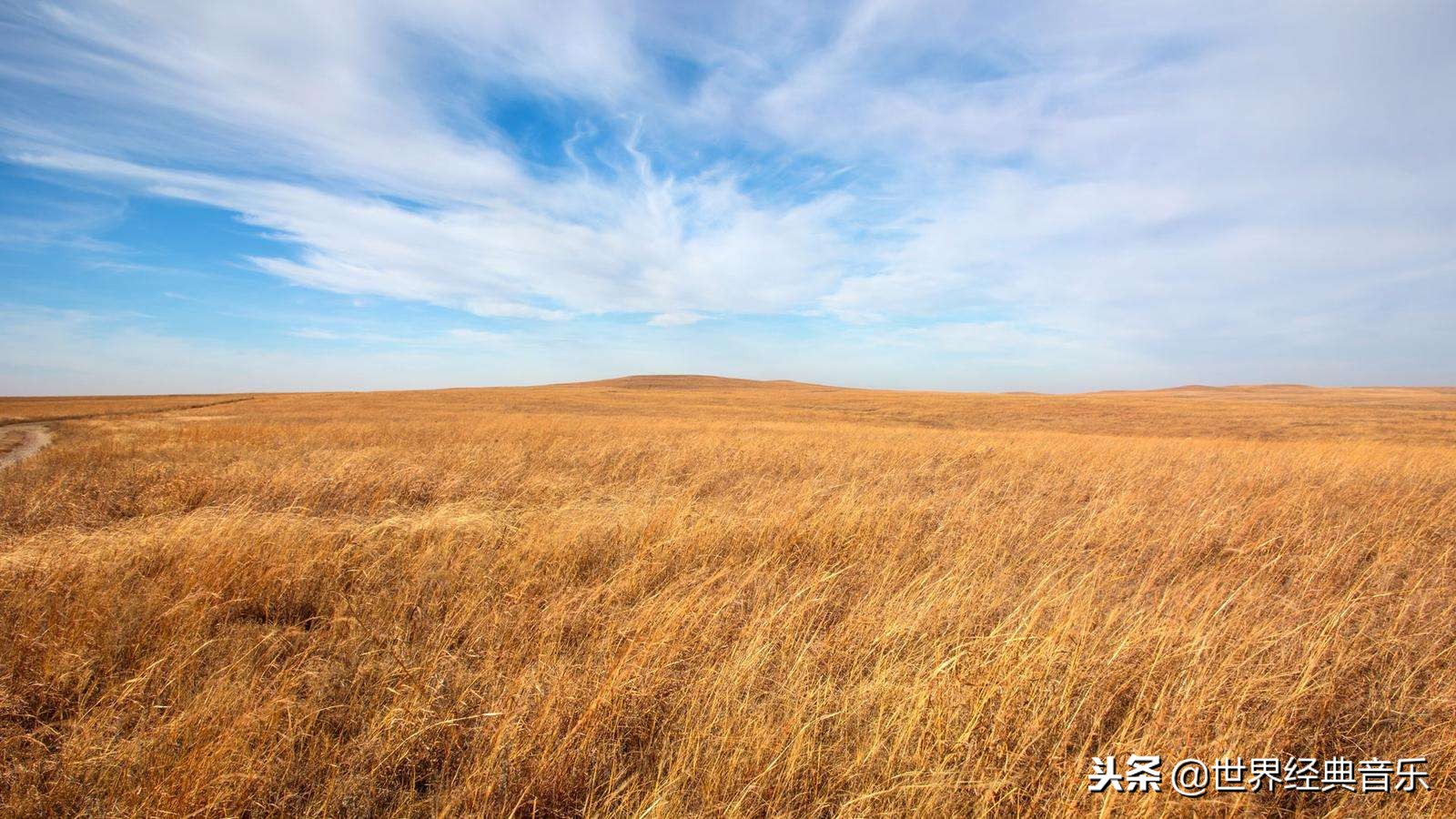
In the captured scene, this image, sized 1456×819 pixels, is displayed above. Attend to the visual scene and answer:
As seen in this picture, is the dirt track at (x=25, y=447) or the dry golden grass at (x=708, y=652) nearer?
the dry golden grass at (x=708, y=652)

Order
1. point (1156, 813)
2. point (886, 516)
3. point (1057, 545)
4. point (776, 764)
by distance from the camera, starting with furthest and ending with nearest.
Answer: point (886, 516) < point (1057, 545) < point (776, 764) < point (1156, 813)

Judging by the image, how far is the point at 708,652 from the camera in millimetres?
3297

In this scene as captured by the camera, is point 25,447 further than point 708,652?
Yes

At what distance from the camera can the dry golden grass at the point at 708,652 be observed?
230cm

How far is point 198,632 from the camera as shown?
3465mm

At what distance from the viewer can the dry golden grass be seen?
90.6 inches

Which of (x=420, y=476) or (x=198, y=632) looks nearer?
(x=198, y=632)

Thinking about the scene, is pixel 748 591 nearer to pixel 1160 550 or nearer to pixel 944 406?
pixel 1160 550

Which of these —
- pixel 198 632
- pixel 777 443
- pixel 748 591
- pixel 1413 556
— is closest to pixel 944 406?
pixel 777 443

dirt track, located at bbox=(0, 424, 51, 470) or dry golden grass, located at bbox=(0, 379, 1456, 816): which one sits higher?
dry golden grass, located at bbox=(0, 379, 1456, 816)

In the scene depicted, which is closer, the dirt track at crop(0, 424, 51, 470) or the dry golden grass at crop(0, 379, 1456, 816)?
the dry golden grass at crop(0, 379, 1456, 816)

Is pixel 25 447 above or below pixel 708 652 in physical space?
below

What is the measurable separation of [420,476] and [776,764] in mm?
8911

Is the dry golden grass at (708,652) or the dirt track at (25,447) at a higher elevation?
the dry golden grass at (708,652)
